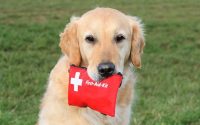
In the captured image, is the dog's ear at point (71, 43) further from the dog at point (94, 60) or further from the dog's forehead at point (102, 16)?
the dog's forehead at point (102, 16)

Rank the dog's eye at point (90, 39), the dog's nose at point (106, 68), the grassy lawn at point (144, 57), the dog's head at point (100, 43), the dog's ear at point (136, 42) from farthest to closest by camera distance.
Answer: the grassy lawn at point (144, 57) → the dog's ear at point (136, 42) → the dog's eye at point (90, 39) → the dog's head at point (100, 43) → the dog's nose at point (106, 68)

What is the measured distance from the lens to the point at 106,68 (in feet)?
16.1

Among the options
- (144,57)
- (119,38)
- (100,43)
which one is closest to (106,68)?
(100,43)

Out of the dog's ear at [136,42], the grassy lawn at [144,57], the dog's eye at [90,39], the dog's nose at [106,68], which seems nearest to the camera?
the dog's nose at [106,68]

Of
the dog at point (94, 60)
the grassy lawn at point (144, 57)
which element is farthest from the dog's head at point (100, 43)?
the grassy lawn at point (144, 57)

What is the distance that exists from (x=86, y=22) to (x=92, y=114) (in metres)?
0.83

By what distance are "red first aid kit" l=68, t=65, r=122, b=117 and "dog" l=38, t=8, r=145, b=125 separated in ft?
0.21

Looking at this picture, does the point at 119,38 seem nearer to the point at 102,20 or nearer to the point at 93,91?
the point at 102,20

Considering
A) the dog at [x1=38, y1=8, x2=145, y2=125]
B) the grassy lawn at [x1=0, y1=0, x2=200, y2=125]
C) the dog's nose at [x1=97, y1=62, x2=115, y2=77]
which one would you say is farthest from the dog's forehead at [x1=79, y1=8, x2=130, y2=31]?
the grassy lawn at [x1=0, y1=0, x2=200, y2=125]

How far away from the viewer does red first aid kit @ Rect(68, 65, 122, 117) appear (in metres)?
4.98

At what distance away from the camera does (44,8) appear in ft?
63.4

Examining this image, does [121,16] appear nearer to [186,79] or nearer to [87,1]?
[186,79]

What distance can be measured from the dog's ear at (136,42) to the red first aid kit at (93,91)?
40 centimetres

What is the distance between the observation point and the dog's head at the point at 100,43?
5012 millimetres
